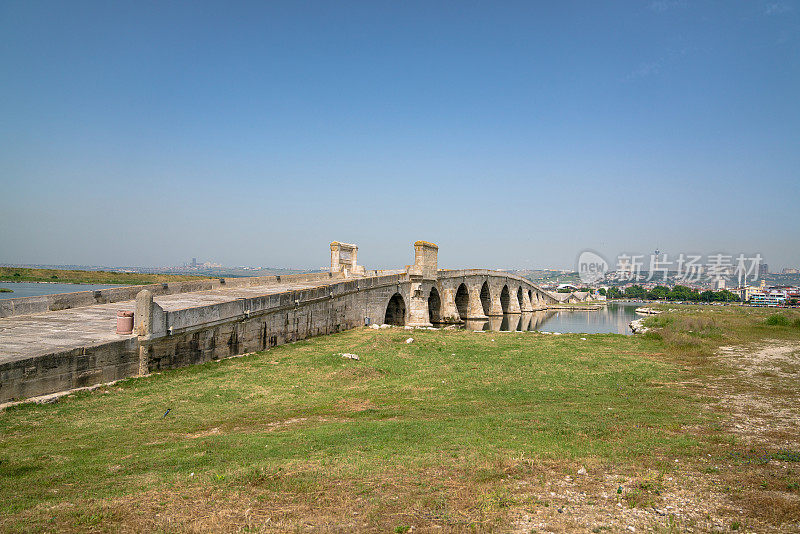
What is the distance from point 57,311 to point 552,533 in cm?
Result: 1590

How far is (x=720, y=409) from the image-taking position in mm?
8148

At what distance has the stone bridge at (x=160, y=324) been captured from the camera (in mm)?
8594

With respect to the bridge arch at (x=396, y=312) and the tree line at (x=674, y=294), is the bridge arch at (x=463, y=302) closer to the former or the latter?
the bridge arch at (x=396, y=312)

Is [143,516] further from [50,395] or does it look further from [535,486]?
[50,395]

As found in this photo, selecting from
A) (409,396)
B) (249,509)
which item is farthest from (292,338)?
(249,509)

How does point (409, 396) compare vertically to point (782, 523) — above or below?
below

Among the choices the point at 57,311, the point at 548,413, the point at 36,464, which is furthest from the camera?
the point at 57,311

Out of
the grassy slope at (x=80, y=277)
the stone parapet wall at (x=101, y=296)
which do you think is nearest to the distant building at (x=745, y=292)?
the stone parapet wall at (x=101, y=296)

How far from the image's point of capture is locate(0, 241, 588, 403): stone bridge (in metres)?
8.59

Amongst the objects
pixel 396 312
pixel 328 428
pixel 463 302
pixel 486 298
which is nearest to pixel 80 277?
pixel 463 302

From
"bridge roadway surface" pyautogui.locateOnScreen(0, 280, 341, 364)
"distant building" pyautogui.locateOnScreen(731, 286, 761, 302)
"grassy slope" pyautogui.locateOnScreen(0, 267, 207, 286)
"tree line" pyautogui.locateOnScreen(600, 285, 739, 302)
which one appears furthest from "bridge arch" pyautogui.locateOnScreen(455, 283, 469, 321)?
"distant building" pyautogui.locateOnScreen(731, 286, 761, 302)

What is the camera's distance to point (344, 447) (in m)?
6.28

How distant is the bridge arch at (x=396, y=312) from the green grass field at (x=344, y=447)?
1698 cm

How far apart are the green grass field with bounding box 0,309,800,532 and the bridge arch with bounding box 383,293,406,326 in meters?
17.0
